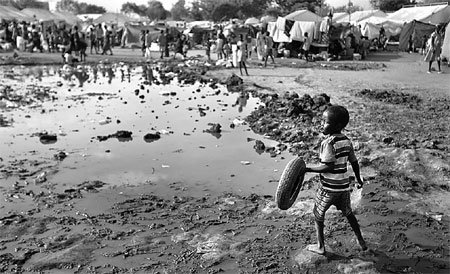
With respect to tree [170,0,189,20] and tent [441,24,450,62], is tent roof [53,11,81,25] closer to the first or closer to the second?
tent [441,24,450,62]

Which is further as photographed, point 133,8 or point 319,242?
point 133,8

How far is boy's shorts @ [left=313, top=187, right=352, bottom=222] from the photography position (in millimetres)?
3816

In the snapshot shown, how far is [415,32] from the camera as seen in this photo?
2602 cm

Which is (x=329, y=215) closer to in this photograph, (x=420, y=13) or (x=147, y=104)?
(x=147, y=104)

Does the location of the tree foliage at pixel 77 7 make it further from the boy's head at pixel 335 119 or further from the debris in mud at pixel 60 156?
the boy's head at pixel 335 119

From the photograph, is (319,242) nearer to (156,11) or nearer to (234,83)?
(234,83)

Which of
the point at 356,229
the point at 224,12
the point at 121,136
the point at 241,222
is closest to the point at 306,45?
the point at 121,136

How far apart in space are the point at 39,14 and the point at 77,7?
52487mm

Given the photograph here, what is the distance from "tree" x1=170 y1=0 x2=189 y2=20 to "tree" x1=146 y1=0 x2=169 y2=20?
1369mm

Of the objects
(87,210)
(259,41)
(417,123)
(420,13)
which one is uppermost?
(420,13)

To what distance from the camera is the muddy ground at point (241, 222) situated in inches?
156

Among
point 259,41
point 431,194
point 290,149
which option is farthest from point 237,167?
Answer: point 259,41

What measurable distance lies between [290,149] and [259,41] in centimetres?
1431

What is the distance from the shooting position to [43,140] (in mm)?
8320
